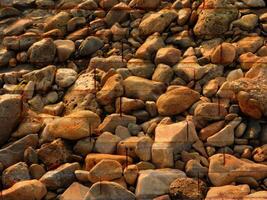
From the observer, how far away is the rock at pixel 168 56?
5.04m

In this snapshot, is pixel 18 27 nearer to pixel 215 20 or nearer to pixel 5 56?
pixel 5 56

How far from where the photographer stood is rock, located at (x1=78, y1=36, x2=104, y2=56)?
5.29 metres

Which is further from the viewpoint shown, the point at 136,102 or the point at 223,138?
the point at 136,102

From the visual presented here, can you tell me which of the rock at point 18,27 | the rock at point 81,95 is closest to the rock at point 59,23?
the rock at point 18,27

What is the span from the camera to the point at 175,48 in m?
5.13

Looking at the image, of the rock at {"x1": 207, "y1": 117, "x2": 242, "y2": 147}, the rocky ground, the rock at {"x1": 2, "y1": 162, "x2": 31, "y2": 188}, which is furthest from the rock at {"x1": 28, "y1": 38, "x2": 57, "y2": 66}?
the rock at {"x1": 207, "y1": 117, "x2": 242, "y2": 147}

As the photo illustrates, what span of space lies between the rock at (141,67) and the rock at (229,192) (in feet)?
3.96

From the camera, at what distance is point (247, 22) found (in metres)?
5.11

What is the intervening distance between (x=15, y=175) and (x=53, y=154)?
11.4 inches

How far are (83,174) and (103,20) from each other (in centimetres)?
164

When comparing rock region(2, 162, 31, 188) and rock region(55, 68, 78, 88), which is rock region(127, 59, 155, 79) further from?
rock region(2, 162, 31, 188)

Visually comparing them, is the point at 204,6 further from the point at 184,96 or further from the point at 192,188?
the point at 192,188

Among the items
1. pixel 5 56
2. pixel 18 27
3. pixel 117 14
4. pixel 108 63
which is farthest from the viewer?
pixel 18 27

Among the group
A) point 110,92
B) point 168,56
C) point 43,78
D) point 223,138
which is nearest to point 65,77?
point 43,78
